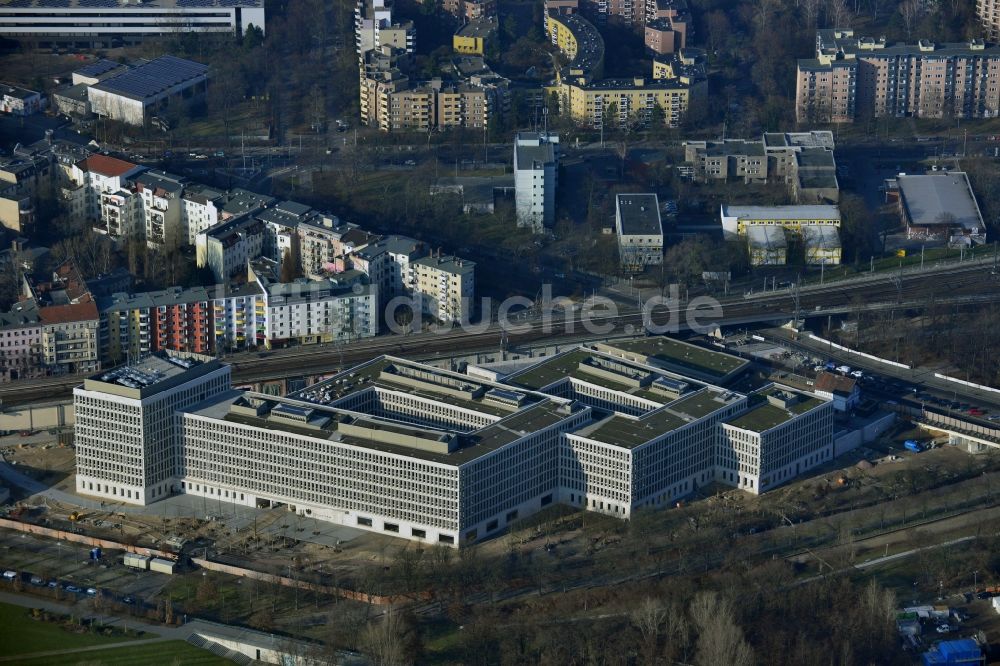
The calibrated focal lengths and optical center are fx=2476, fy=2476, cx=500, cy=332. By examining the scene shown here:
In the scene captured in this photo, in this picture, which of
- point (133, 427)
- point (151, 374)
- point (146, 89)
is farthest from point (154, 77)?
point (133, 427)

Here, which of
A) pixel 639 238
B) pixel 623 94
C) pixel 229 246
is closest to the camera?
pixel 229 246

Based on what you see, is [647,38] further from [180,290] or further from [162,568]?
[162,568]

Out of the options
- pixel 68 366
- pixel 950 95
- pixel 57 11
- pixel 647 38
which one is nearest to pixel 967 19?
pixel 950 95

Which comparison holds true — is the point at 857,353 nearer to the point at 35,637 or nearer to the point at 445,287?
the point at 445,287

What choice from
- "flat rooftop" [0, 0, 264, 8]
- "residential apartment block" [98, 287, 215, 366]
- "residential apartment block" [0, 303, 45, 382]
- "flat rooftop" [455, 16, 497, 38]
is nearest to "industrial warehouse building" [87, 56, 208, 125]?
"flat rooftop" [0, 0, 264, 8]

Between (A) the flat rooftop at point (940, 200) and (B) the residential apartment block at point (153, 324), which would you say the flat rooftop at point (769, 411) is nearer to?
(B) the residential apartment block at point (153, 324)

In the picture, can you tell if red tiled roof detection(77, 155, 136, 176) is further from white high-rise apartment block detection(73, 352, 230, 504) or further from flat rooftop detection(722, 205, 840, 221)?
flat rooftop detection(722, 205, 840, 221)

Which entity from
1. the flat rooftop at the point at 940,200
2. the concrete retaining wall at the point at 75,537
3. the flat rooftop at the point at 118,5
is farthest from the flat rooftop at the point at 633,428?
the flat rooftop at the point at 118,5
